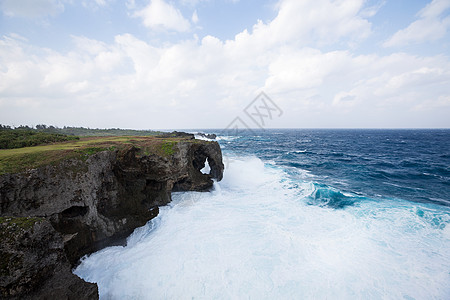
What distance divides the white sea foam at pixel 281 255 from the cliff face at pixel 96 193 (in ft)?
3.71

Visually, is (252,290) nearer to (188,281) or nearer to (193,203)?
(188,281)

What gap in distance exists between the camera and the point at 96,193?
35.8 feet

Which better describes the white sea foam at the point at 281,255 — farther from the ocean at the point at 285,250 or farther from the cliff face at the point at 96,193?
the cliff face at the point at 96,193

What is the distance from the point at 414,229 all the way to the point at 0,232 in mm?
19594

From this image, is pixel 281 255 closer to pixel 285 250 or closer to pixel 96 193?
pixel 285 250

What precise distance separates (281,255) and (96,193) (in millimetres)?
10885

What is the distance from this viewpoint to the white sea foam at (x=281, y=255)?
26.4 feet

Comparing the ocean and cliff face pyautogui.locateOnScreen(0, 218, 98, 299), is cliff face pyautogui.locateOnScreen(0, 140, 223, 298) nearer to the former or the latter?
cliff face pyautogui.locateOnScreen(0, 218, 98, 299)

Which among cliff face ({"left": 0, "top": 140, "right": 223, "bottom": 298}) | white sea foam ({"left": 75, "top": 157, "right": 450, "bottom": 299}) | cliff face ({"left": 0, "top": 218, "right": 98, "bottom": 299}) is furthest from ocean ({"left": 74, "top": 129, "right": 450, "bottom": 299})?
cliff face ({"left": 0, "top": 218, "right": 98, "bottom": 299})

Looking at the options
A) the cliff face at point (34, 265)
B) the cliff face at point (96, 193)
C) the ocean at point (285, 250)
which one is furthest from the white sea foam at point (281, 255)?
the cliff face at point (34, 265)

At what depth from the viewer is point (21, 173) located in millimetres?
8773

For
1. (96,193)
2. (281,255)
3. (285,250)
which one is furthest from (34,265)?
(285,250)

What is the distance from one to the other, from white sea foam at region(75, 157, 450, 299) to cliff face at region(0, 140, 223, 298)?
1.13m

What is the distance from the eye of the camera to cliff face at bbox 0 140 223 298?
28.7 ft
